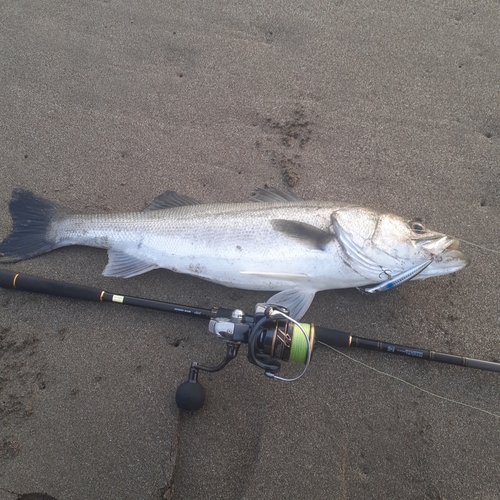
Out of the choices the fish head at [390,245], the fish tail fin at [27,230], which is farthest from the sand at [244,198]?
the fish head at [390,245]

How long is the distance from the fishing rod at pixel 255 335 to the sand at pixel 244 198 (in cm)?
18

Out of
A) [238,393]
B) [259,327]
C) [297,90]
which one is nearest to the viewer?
[259,327]

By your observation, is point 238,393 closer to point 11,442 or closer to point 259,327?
point 259,327

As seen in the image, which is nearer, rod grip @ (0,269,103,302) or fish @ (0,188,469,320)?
fish @ (0,188,469,320)

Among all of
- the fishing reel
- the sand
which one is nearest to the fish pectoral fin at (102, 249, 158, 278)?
the sand

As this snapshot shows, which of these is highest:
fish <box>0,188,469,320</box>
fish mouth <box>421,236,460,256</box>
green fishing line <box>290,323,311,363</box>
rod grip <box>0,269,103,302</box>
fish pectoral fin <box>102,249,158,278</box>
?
fish mouth <box>421,236,460,256</box>

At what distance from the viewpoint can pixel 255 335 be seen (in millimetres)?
1953

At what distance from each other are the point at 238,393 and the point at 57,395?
1.27m

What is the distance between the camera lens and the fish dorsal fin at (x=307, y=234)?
241 centimetres

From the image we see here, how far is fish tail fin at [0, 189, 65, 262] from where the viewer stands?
2723 mm

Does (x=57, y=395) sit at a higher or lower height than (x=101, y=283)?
lower

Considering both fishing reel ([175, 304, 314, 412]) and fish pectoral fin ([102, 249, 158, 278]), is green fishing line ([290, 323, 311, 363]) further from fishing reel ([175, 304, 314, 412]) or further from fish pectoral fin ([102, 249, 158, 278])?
fish pectoral fin ([102, 249, 158, 278])

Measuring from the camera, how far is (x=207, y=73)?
3.14 meters

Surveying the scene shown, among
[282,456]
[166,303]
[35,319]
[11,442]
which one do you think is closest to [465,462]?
[282,456]
